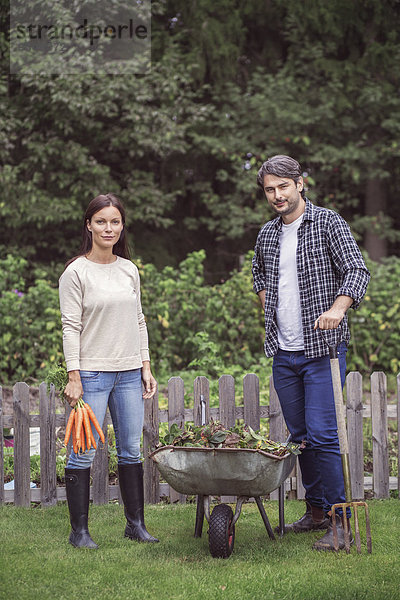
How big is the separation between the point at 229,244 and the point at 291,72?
314 centimetres

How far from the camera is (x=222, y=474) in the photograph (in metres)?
3.30

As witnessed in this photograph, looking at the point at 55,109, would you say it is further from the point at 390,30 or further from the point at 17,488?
the point at 17,488

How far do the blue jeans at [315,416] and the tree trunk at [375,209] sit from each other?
9000 mm

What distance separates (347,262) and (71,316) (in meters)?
1.34

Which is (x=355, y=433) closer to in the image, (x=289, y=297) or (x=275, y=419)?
(x=275, y=419)

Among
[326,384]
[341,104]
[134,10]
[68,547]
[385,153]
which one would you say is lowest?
[68,547]

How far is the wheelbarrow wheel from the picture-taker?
3.32 metres

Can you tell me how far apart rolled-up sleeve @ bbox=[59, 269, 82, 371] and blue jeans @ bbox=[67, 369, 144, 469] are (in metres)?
0.11

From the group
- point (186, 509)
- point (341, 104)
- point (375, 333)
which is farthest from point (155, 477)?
point (341, 104)

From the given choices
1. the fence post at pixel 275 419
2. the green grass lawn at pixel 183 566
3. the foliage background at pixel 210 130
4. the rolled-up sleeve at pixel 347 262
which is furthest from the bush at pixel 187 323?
the rolled-up sleeve at pixel 347 262

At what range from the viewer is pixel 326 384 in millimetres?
3598

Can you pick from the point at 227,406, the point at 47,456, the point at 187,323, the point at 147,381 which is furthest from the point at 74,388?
the point at 187,323

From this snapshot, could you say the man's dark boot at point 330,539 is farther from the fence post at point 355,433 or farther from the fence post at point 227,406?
the fence post at point 227,406

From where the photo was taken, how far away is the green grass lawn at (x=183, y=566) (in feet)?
9.74
